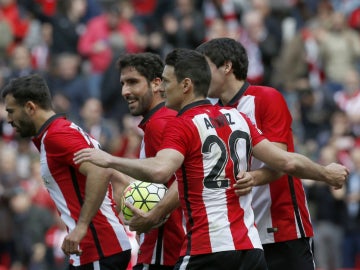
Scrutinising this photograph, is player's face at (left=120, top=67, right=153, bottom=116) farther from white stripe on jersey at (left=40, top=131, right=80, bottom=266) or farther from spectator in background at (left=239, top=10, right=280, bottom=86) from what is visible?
spectator in background at (left=239, top=10, right=280, bottom=86)

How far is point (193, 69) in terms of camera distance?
7617 millimetres

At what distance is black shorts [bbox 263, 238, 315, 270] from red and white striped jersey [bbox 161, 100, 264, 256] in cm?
121

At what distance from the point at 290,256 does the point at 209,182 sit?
159 cm

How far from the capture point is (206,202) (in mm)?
7445

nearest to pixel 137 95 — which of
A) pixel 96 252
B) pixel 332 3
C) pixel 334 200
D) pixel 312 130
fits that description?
pixel 96 252

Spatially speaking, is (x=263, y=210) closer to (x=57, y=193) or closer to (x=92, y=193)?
(x=92, y=193)

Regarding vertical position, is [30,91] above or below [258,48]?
below

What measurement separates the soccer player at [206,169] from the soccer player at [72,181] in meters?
0.86

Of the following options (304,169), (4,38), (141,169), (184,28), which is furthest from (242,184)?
(4,38)

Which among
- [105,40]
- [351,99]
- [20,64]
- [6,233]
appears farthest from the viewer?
[105,40]

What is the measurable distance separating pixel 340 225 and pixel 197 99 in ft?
27.8

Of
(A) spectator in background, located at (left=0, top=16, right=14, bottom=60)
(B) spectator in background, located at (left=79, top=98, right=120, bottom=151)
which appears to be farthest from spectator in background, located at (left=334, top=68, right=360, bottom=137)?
(A) spectator in background, located at (left=0, top=16, right=14, bottom=60)

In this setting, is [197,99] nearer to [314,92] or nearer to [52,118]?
[52,118]

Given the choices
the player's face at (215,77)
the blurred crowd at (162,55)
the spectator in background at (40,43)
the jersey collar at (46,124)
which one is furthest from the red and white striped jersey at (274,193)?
the spectator in background at (40,43)
